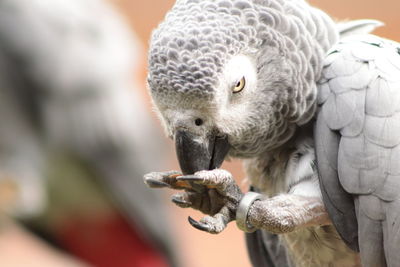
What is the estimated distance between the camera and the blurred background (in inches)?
120

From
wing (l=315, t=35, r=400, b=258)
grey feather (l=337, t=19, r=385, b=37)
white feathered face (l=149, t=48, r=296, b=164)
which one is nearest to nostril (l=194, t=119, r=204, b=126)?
white feathered face (l=149, t=48, r=296, b=164)

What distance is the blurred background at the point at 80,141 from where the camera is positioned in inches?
120

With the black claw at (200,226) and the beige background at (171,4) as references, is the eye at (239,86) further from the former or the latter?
the beige background at (171,4)

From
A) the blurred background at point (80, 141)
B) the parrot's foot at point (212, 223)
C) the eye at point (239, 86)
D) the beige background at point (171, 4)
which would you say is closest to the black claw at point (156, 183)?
the parrot's foot at point (212, 223)

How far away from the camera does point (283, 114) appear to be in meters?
1.31

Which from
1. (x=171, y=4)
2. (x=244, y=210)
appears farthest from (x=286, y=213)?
(x=171, y=4)

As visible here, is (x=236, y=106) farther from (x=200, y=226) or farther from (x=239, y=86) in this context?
(x=200, y=226)

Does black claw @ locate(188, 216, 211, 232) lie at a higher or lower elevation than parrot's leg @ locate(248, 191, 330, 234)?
higher

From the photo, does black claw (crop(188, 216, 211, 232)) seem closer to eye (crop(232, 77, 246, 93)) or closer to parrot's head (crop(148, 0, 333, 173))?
parrot's head (crop(148, 0, 333, 173))

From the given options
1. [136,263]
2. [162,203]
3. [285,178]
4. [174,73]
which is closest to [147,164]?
[162,203]

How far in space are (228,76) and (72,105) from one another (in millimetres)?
1976

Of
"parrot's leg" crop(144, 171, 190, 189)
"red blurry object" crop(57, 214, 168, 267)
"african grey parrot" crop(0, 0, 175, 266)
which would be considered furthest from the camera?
"red blurry object" crop(57, 214, 168, 267)

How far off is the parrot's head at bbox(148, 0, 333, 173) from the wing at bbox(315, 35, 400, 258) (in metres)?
0.06

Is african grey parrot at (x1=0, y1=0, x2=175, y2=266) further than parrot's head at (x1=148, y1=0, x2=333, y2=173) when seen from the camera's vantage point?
Yes
